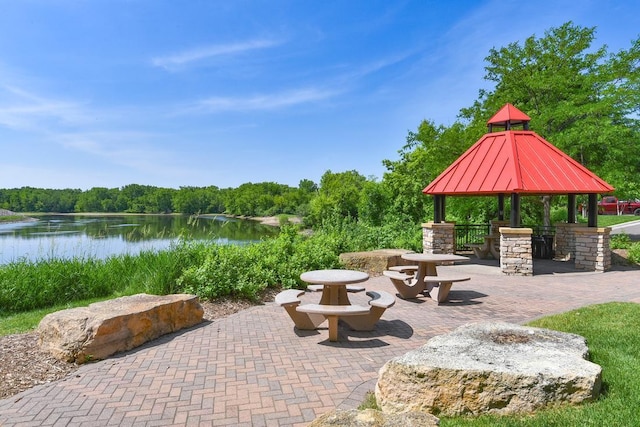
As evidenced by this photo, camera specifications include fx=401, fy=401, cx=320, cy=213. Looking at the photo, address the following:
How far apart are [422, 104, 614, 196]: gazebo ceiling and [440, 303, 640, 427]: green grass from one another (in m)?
4.78

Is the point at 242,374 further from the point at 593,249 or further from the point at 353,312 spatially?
the point at 593,249

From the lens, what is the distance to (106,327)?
4.84 meters

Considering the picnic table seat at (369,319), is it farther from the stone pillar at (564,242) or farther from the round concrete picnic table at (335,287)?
the stone pillar at (564,242)

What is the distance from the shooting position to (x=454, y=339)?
13.3ft

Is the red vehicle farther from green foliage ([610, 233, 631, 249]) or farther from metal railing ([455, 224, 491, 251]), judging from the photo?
metal railing ([455, 224, 491, 251])

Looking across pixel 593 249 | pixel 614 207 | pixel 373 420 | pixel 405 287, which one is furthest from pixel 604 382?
pixel 614 207

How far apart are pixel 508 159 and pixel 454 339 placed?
28.8 ft

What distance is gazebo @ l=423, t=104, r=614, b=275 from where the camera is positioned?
10328 mm

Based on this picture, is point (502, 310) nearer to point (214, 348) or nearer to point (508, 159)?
point (214, 348)

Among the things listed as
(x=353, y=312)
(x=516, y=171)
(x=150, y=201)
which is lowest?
(x=353, y=312)

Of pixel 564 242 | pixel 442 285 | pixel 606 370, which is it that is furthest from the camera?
pixel 564 242

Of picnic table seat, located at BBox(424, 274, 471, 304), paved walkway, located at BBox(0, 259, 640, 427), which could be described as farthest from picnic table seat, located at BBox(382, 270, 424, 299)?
paved walkway, located at BBox(0, 259, 640, 427)

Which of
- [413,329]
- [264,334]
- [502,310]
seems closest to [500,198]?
[502,310]

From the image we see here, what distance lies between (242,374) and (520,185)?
8.80 meters
